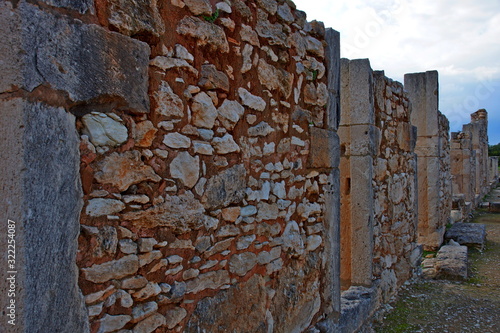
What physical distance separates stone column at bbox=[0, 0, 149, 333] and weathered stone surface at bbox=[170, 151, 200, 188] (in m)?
0.49

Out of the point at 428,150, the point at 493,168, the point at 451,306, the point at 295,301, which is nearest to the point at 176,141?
the point at 295,301

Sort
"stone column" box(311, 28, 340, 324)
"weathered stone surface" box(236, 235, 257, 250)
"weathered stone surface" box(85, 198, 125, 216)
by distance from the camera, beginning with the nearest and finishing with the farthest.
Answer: "weathered stone surface" box(85, 198, 125, 216) < "weathered stone surface" box(236, 235, 257, 250) < "stone column" box(311, 28, 340, 324)

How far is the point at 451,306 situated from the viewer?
518 cm

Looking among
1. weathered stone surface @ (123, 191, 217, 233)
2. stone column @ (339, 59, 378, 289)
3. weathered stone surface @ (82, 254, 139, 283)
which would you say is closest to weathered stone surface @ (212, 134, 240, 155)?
weathered stone surface @ (123, 191, 217, 233)

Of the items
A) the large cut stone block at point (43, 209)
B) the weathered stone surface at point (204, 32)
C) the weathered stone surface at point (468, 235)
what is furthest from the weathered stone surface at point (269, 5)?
the weathered stone surface at point (468, 235)

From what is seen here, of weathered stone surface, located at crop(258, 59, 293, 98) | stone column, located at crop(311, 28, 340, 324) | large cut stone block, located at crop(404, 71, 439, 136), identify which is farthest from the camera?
large cut stone block, located at crop(404, 71, 439, 136)

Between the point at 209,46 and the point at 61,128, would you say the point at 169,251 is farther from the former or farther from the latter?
the point at 209,46

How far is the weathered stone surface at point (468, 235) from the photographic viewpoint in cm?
842

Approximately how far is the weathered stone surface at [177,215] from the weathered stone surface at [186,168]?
7 cm

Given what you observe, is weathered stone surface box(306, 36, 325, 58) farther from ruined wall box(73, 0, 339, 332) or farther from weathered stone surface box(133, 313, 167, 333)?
weathered stone surface box(133, 313, 167, 333)

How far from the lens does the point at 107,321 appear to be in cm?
178

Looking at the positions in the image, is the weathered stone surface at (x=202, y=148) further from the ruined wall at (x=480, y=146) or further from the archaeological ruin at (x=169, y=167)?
the ruined wall at (x=480, y=146)

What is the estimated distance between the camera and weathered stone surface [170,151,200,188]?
6.89ft

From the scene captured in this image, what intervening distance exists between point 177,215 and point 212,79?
803 millimetres
